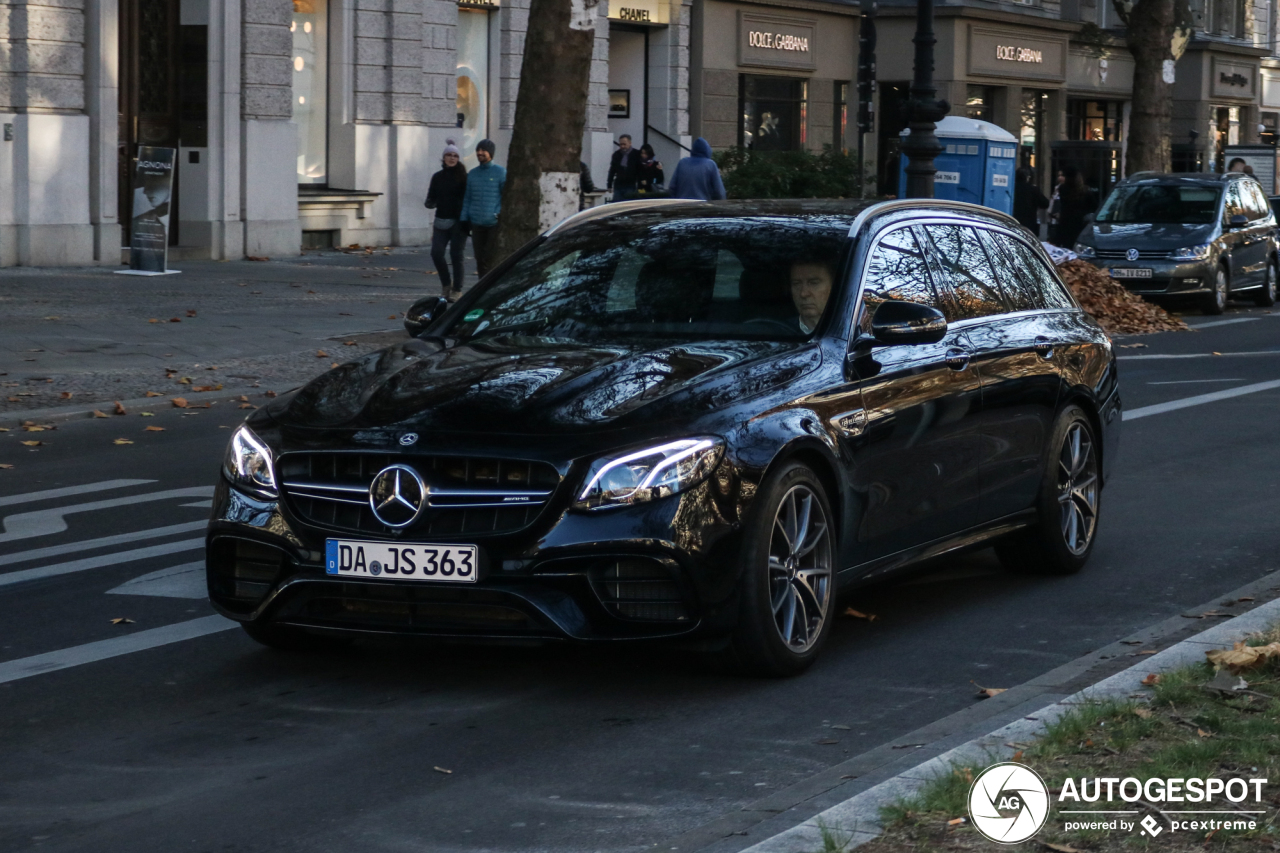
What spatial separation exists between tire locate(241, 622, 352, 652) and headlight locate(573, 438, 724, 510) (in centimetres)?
114

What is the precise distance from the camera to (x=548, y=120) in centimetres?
1803

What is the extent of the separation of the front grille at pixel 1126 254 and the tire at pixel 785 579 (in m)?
20.0

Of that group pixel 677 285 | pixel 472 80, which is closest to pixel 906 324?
pixel 677 285

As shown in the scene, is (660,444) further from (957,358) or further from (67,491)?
(67,491)

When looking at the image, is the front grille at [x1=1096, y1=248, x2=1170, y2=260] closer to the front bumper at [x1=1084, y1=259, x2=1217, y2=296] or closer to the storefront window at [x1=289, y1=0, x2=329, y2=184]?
the front bumper at [x1=1084, y1=259, x2=1217, y2=296]

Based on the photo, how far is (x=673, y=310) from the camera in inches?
269

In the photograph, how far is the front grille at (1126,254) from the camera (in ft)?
83.3

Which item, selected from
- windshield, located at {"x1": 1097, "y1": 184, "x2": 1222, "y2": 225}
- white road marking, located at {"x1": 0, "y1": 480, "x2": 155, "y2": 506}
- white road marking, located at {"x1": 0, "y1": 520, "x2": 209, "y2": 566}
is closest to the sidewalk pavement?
white road marking, located at {"x1": 0, "y1": 480, "x2": 155, "y2": 506}

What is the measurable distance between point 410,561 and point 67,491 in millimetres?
5070

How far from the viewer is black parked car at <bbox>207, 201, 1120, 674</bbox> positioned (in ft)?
18.8

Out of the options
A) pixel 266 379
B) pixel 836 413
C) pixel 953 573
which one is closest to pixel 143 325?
pixel 266 379

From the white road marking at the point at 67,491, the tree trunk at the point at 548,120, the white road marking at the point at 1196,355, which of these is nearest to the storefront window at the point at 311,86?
the tree trunk at the point at 548,120

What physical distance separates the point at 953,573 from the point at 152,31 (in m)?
20.5

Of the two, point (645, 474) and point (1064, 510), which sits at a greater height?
point (645, 474)
